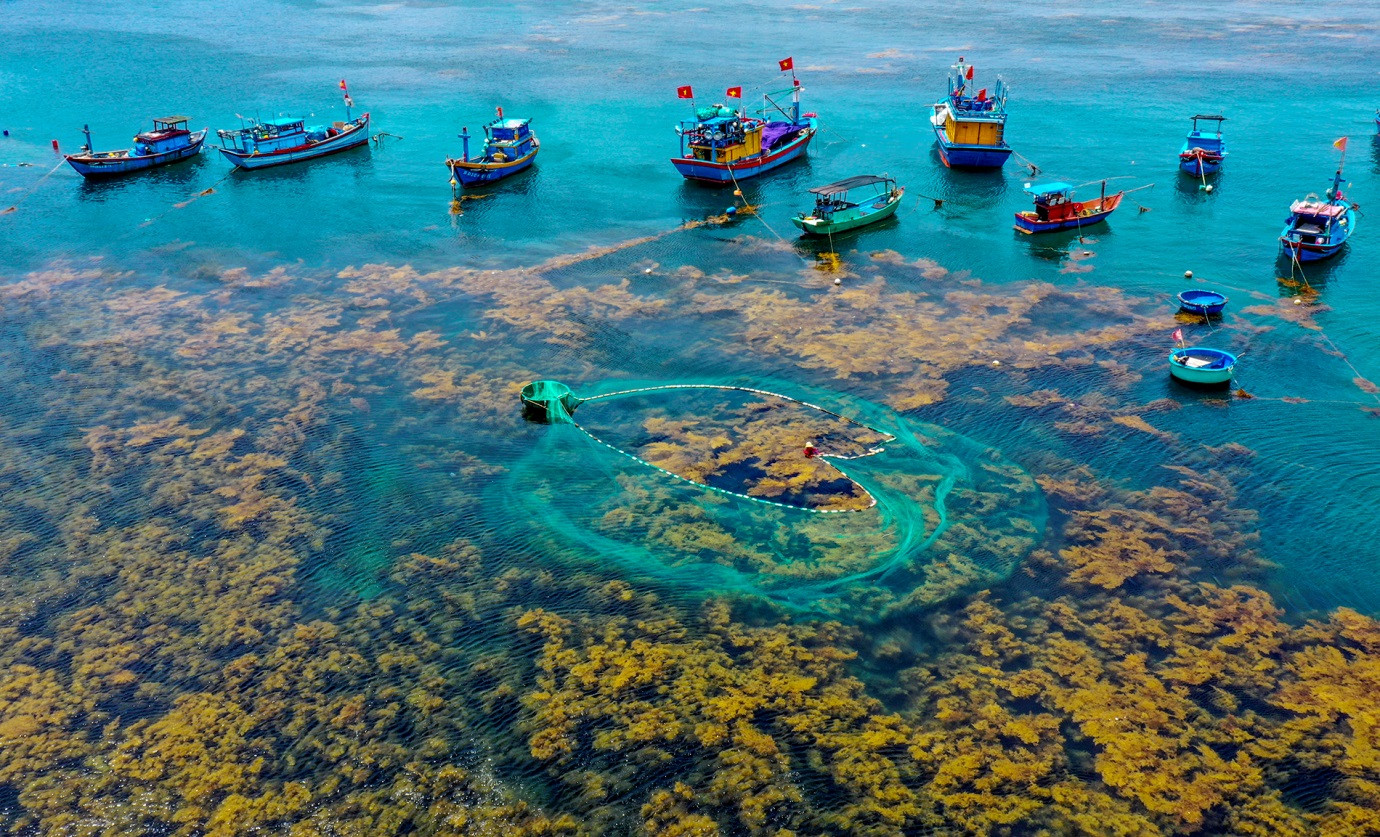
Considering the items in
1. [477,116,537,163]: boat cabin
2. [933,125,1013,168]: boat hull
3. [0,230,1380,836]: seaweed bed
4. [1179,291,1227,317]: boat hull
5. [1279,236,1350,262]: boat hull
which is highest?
[477,116,537,163]: boat cabin

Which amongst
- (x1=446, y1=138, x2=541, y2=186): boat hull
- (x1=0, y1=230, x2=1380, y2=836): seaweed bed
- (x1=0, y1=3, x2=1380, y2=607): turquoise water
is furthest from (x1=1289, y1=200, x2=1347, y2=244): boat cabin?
(x1=446, y1=138, x2=541, y2=186): boat hull

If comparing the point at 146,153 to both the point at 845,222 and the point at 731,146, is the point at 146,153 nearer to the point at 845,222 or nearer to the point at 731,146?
the point at 731,146

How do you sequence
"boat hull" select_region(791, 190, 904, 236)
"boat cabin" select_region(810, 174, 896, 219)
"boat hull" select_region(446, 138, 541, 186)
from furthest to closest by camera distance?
1. "boat hull" select_region(446, 138, 541, 186)
2. "boat cabin" select_region(810, 174, 896, 219)
3. "boat hull" select_region(791, 190, 904, 236)

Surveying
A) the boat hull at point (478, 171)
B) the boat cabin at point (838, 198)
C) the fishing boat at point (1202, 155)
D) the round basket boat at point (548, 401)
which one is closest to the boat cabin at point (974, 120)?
the boat cabin at point (838, 198)

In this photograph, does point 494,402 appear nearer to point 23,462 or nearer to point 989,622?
point 23,462

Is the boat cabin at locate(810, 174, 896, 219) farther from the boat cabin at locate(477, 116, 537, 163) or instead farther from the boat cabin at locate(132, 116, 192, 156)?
the boat cabin at locate(132, 116, 192, 156)

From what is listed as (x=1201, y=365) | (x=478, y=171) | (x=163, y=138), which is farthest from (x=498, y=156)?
(x=1201, y=365)

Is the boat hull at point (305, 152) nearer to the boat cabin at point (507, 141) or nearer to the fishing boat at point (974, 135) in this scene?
the boat cabin at point (507, 141)

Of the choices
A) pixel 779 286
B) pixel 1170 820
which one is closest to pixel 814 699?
pixel 1170 820
